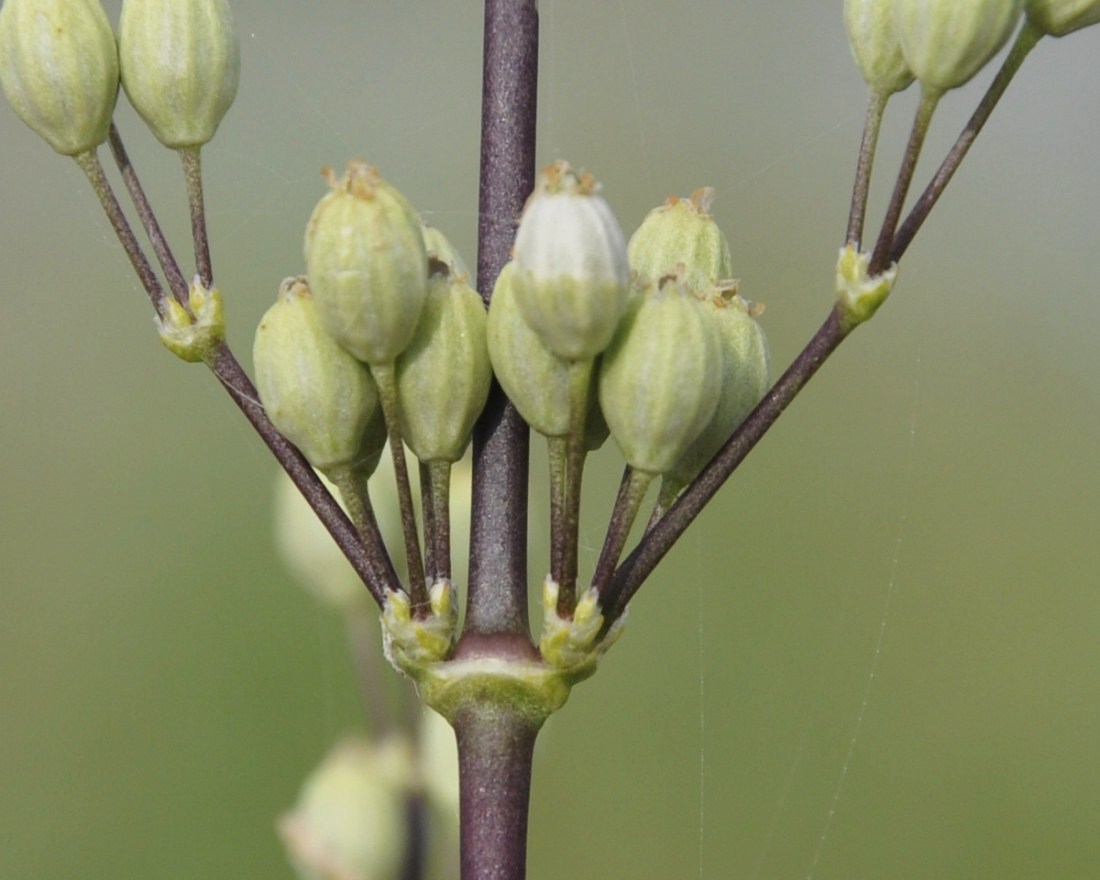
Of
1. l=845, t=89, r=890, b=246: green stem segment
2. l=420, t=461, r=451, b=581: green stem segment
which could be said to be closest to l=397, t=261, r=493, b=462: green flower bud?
l=420, t=461, r=451, b=581: green stem segment

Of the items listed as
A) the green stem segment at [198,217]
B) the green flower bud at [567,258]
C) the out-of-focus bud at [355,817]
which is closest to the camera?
the green flower bud at [567,258]

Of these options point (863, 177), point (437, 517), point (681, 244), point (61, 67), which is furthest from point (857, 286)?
point (61, 67)

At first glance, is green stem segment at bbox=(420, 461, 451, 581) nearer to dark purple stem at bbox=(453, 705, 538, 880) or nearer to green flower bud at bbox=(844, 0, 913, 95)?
dark purple stem at bbox=(453, 705, 538, 880)

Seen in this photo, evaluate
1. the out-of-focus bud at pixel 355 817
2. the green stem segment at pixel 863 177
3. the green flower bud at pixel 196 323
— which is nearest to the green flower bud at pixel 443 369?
the green flower bud at pixel 196 323

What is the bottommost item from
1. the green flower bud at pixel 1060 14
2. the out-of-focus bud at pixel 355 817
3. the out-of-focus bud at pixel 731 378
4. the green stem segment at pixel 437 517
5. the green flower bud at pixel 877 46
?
the out-of-focus bud at pixel 355 817

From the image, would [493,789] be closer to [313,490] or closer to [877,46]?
[313,490]

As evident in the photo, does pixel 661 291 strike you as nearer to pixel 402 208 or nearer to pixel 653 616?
pixel 402 208

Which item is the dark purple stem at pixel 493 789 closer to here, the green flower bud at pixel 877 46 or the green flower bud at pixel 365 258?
the green flower bud at pixel 365 258

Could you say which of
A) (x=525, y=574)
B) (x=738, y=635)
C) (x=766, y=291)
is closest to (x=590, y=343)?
(x=525, y=574)
